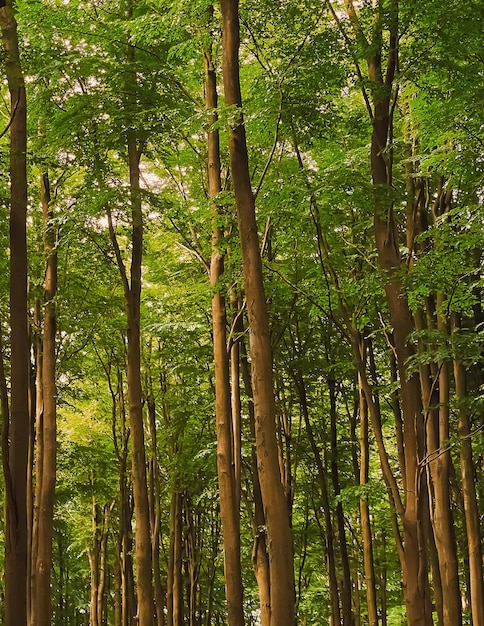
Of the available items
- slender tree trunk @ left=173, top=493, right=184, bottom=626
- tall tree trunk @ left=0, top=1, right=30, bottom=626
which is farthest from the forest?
slender tree trunk @ left=173, top=493, right=184, bottom=626

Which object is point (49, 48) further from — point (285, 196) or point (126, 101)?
point (285, 196)

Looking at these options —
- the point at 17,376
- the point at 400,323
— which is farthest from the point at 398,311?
the point at 17,376

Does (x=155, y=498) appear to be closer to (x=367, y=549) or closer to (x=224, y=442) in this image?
(x=367, y=549)

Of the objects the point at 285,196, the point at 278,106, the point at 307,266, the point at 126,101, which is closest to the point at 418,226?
the point at 307,266

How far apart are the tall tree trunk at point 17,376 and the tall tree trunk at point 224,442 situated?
3.41 m

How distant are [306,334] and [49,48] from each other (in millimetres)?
8631

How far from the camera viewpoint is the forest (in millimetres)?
6734

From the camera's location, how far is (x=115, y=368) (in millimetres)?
18078

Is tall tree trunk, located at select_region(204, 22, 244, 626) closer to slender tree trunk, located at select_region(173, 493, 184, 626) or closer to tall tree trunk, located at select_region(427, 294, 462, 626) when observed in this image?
tall tree trunk, located at select_region(427, 294, 462, 626)

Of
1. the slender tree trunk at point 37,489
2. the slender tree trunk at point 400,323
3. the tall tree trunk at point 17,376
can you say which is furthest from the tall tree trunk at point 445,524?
the tall tree trunk at point 17,376

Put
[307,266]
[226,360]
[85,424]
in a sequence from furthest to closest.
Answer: [85,424] < [307,266] < [226,360]

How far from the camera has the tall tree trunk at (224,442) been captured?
29.0ft

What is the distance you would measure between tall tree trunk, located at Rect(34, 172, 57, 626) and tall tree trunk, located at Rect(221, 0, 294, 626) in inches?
152

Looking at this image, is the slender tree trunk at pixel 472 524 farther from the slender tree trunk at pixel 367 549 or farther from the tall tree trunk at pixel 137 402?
the tall tree trunk at pixel 137 402
